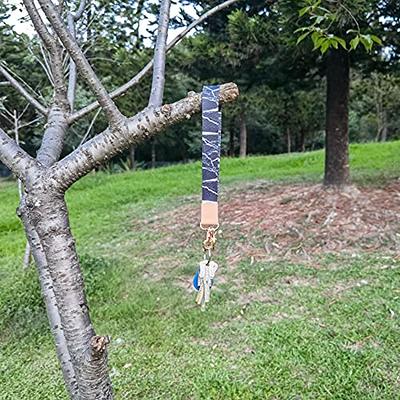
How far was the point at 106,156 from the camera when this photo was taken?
99cm

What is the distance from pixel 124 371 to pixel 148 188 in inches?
203

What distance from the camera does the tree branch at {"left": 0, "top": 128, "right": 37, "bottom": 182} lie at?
40.2 inches

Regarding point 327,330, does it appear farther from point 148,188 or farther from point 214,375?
point 148,188

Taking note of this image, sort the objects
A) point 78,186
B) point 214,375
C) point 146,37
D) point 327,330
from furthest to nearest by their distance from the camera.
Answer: point 78,186 < point 146,37 < point 327,330 < point 214,375

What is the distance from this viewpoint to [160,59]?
3.81 ft

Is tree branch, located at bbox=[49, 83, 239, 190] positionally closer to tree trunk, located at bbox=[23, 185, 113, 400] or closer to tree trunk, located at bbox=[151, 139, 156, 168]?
tree trunk, located at bbox=[23, 185, 113, 400]

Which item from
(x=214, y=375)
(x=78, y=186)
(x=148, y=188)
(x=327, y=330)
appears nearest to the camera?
(x=214, y=375)

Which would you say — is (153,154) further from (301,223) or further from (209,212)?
(209,212)

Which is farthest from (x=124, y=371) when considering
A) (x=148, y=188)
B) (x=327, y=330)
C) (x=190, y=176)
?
(x=190, y=176)

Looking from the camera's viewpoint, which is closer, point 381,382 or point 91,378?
point 91,378

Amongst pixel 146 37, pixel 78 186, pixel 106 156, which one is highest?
pixel 146 37

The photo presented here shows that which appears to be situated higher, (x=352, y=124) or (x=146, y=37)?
(x=146, y=37)

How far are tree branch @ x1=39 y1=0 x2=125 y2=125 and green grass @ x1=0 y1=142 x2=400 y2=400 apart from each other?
124cm

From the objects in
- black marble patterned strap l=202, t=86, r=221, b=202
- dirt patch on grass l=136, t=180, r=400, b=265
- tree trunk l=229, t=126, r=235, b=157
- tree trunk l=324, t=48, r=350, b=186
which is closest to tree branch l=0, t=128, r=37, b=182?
black marble patterned strap l=202, t=86, r=221, b=202
